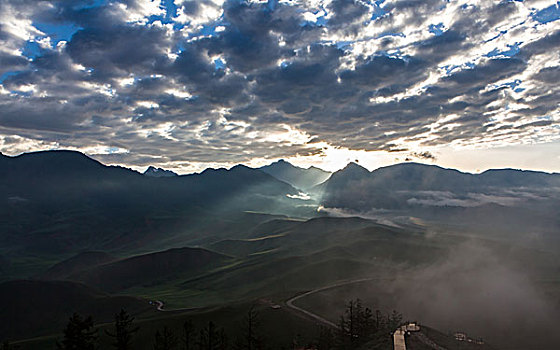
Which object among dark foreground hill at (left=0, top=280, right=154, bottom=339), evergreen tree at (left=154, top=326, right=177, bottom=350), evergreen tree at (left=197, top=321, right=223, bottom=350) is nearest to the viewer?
evergreen tree at (left=154, top=326, right=177, bottom=350)

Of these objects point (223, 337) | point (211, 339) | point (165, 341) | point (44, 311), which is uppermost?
point (165, 341)

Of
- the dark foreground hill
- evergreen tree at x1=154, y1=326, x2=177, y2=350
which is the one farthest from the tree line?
the dark foreground hill

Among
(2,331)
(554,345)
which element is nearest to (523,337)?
(554,345)

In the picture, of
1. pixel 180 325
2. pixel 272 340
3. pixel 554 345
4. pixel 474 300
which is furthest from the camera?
pixel 474 300

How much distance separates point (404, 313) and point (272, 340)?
190ft

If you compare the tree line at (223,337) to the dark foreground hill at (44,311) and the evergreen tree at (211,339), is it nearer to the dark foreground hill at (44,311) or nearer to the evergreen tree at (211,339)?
the evergreen tree at (211,339)

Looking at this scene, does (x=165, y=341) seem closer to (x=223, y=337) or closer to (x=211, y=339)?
(x=223, y=337)

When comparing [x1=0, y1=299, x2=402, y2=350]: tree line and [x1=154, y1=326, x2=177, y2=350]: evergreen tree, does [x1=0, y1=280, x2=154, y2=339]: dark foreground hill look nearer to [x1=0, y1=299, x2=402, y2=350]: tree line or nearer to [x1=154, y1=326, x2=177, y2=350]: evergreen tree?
[x1=0, y1=299, x2=402, y2=350]: tree line

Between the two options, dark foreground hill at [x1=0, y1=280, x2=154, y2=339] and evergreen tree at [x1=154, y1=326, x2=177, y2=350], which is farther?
dark foreground hill at [x1=0, y1=280, x2=154, y2=339]

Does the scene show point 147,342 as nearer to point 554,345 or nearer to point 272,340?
point 272,340

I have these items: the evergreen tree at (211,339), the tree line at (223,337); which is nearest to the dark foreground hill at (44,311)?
the tree line at (223,337)

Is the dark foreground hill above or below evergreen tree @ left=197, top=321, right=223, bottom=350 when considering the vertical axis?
below

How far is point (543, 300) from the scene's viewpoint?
5896 inches

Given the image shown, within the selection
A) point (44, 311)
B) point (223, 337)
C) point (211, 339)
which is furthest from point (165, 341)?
point (44, 311)
